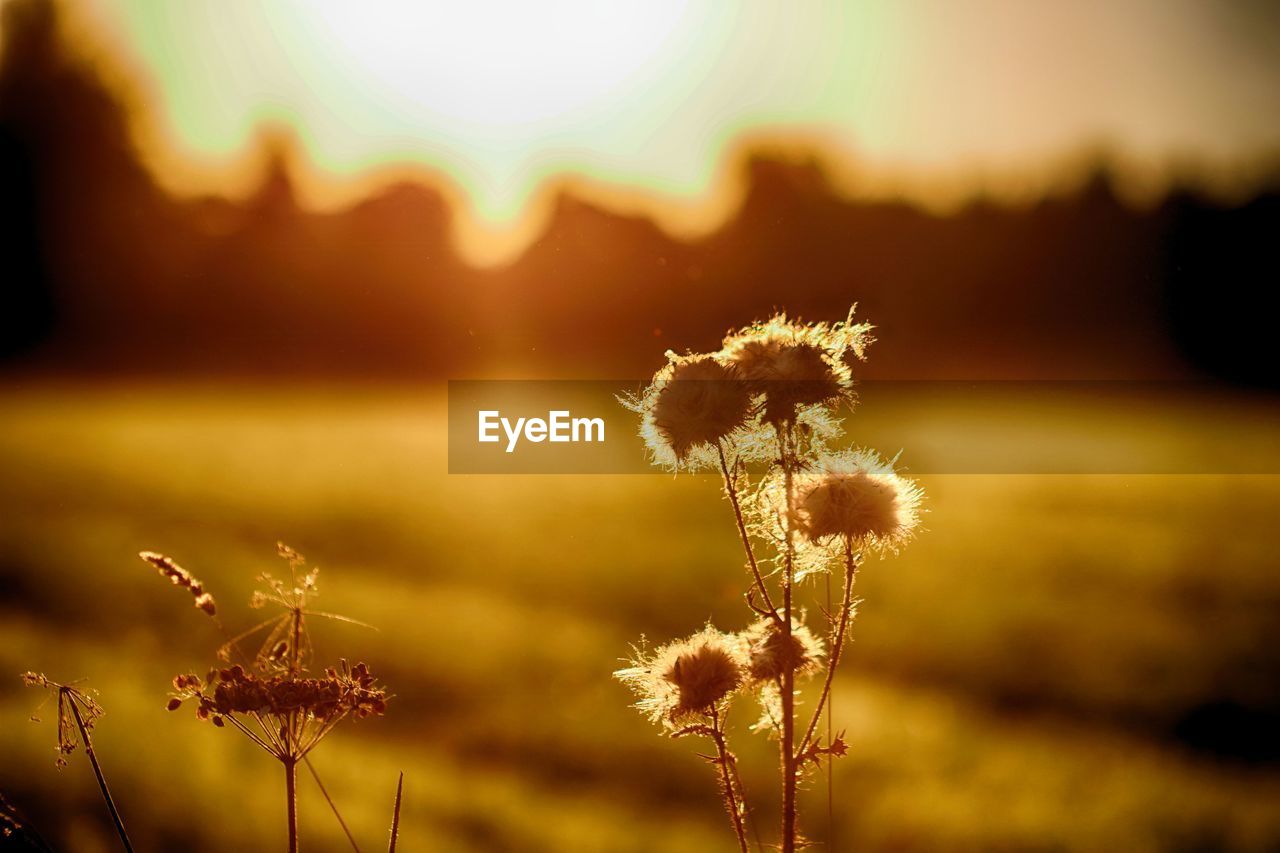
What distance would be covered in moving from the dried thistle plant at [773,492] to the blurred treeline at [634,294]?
2601 centimetres

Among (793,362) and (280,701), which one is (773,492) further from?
(280,701)

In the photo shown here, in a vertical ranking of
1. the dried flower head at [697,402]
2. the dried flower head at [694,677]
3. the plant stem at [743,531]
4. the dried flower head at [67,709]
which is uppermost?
the dried flower head at [697,402]

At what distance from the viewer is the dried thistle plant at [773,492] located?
10.2ft

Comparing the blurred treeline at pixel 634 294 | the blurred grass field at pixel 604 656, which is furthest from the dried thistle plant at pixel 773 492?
the blurred treeline at pixel 634 294

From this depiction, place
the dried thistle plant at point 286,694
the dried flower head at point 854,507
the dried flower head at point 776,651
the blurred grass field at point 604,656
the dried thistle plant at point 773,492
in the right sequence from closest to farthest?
the dried thistle plant at point 286,694
the dried flower head at point 776,651
the dried thistle plant at point 773,492
the dried flower head at point 854,507
the blurred grass field at point 604,656

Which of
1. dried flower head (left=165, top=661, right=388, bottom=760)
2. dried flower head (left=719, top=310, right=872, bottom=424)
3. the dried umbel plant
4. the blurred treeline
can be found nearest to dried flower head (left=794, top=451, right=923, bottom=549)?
dried flower head (left=719, top=310, right=872, bottom=424)

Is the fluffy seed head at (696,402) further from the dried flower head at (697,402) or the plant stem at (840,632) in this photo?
the plant stem at (840,632)

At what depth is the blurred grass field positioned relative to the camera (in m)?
6.54

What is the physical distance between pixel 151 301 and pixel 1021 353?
109 ft

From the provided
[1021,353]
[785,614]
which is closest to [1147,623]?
[785,614]

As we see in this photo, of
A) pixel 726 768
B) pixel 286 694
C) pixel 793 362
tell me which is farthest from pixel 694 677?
pixel 286 694

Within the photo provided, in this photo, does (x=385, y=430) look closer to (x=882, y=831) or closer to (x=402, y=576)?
(x=402, y=576)

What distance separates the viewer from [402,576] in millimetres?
13266

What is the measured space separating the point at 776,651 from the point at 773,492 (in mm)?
584
